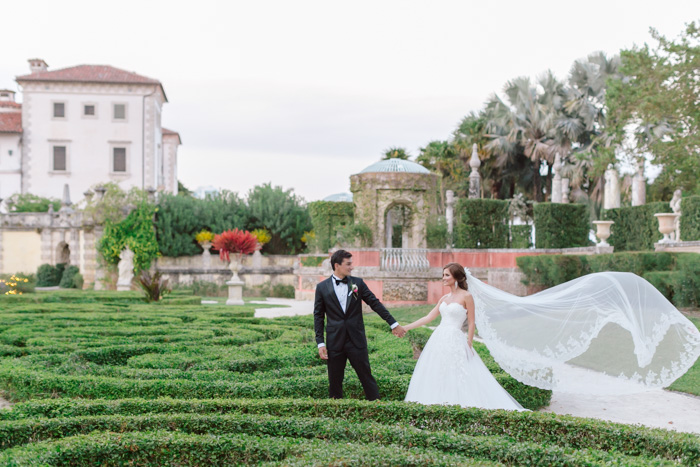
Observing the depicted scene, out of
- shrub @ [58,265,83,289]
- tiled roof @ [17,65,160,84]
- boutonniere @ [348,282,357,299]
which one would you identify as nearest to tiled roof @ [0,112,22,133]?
tiled roof @ [17,65,160,84]

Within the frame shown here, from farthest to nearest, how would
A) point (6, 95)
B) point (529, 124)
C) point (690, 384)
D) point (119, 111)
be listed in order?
point (6, 95) → point (119, 111) → point (529, 124) → point (690, 384)

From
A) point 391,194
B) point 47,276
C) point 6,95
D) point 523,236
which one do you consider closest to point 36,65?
point 6,95

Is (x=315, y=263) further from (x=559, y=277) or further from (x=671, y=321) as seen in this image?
(x=671, y=321)

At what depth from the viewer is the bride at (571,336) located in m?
6.66

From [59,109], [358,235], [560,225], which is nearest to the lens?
[358,235]

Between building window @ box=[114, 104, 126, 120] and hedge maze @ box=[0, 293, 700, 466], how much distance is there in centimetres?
3567

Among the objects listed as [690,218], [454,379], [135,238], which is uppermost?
[690,218]

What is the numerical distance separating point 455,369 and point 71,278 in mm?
27147

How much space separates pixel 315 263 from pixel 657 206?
489 inches

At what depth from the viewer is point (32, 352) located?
894 centimetres

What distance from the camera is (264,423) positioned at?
5.07m

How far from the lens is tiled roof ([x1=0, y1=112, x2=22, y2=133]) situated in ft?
134

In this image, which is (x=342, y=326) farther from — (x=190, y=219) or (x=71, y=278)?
(x=71, y=278)

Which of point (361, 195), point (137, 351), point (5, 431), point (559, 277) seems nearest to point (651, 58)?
point (559, 277)
